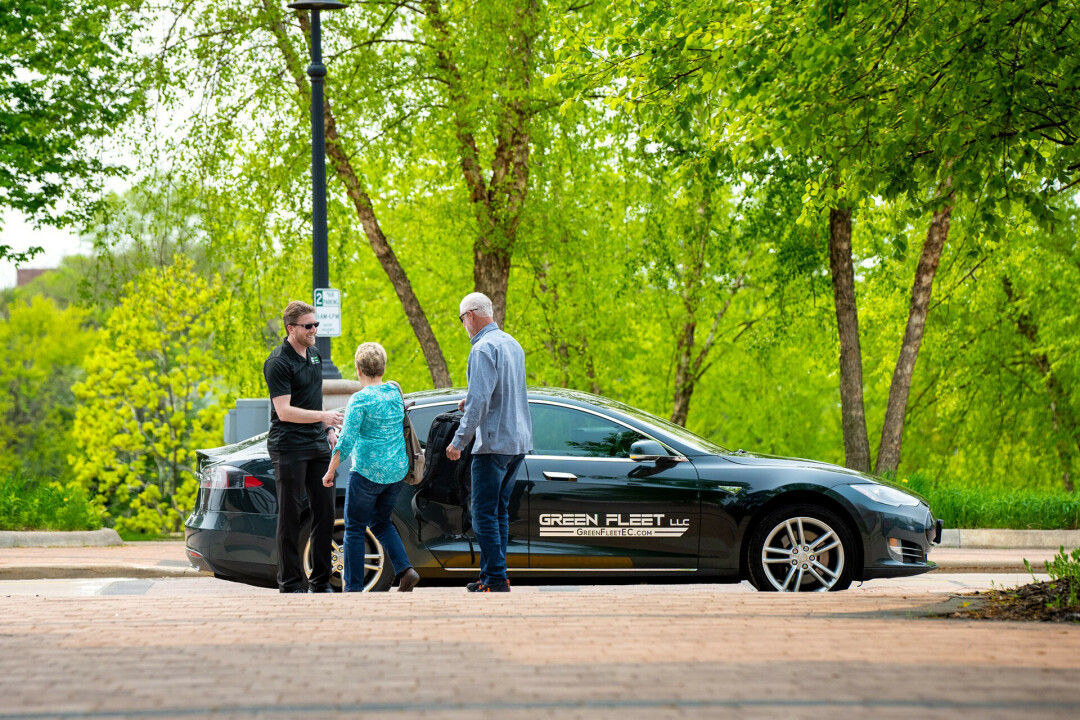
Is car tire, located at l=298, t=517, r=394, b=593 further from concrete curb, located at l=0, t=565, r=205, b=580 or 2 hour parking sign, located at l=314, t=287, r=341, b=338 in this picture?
2 hour parking sign, located at l=314, t=287, r=341, b=338

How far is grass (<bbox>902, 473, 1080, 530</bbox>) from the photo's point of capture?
49.1ft

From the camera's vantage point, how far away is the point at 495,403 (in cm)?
809

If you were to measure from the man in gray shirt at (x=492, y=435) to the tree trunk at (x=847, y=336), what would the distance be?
10740 mm

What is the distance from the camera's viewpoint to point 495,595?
742 cm

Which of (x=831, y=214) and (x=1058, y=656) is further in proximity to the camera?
(x=831, y=214)

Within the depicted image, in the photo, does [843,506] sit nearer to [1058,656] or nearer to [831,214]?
[1058,656]

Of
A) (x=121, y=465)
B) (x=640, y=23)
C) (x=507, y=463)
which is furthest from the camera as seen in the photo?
(x=121, y=465)

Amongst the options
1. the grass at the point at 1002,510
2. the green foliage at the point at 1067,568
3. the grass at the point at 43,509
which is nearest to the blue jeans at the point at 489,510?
the green foliage at the point at 1067,568

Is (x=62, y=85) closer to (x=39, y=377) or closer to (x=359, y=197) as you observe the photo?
(x=359, y=197)

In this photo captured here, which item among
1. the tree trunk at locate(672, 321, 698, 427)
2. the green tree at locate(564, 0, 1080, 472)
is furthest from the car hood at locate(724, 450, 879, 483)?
the tree trunk at locate(672, 321, 698, 427)

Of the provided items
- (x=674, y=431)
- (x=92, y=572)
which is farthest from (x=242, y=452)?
(x=674, y=431)

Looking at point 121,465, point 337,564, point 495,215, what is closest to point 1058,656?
point 337,564

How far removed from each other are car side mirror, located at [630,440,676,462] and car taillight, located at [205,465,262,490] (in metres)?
2.62

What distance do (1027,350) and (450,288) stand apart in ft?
43.5
